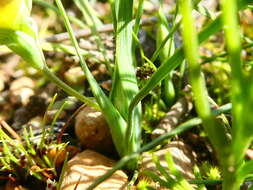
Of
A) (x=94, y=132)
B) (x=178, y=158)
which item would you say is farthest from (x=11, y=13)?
(x=178, y=158)

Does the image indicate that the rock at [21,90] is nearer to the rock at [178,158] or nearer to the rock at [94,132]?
the rock at [94,132]

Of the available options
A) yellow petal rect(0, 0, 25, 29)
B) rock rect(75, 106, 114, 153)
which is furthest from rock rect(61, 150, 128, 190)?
yellow petal rect(0, 0, 25, 29)

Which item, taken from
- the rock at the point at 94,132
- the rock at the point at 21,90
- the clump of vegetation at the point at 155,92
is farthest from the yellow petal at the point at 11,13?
the rock at the point at 21,90

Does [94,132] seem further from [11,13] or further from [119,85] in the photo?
[11,13]

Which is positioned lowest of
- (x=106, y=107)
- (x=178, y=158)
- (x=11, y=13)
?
(x=178, y=158)

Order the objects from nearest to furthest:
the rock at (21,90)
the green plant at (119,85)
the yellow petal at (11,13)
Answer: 1. the yellow petal at (11,13)
2. the green plant at (119,85)
3. the rock at (21,90)

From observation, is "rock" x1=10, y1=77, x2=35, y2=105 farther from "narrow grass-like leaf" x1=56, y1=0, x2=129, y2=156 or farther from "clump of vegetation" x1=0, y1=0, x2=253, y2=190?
"narrow grass-like leaf" x1=56, y1=0, x2=129, y2=156
